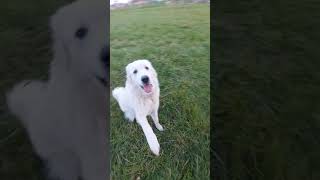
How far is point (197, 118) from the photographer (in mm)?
3777

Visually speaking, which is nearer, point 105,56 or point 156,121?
point 105,56

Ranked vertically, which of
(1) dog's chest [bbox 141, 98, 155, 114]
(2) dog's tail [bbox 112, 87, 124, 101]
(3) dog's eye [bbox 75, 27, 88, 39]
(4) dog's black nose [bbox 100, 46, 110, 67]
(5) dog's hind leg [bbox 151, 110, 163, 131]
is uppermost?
(3) dog's eye [bbox 75, 27, 88, 39]

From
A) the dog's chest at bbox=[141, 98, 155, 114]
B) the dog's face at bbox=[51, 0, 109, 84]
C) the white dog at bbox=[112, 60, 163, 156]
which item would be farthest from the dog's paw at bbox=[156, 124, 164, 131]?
the dog's face at bbox=[51, 0, 109, 84]

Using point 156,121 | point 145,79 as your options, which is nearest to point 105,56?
point 145,79

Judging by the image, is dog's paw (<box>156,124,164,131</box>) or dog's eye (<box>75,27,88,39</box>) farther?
dog's paw (<box>156,124,164,131</box>)

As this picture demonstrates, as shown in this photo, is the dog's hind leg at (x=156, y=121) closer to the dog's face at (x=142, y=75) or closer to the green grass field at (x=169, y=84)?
the green grass field at (x=169, y=84)

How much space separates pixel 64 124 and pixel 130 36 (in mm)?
803

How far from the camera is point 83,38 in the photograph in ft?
11.9

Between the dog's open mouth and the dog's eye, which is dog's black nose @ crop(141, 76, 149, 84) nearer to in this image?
the dog's open mouth

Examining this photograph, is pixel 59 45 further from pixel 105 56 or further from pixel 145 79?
pixel 145 79

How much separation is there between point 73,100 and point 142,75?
0.54m

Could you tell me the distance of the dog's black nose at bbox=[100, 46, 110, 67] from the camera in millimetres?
3631

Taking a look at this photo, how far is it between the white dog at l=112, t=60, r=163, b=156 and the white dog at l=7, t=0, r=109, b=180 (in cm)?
14
